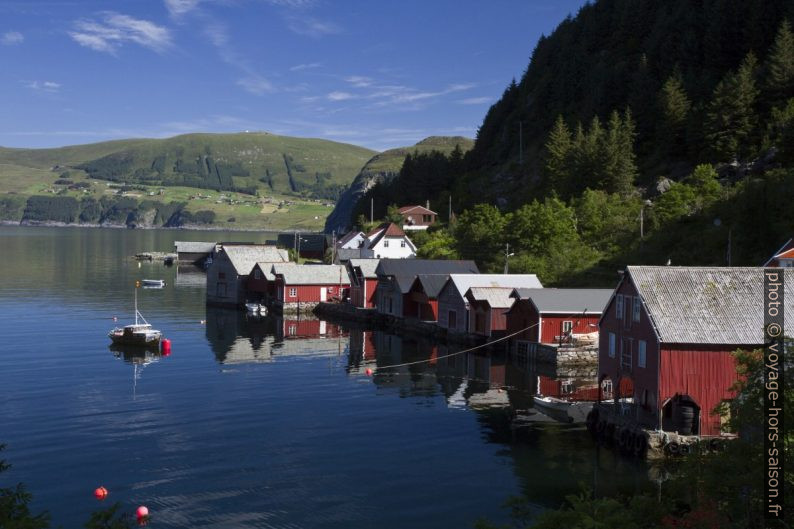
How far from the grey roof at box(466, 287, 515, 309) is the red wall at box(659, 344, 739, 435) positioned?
34.2 meters

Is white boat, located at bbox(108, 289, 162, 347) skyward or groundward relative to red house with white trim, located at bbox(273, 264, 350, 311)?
groundward

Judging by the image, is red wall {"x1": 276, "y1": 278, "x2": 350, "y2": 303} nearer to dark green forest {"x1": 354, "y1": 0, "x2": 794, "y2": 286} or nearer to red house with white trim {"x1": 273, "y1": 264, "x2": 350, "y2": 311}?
red house with white trim {"x1": 273, "y1": 264, "x2": 350, "y2": 311}

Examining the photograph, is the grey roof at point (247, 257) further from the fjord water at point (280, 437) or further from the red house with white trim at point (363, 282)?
the fjord water at point (280, 437)

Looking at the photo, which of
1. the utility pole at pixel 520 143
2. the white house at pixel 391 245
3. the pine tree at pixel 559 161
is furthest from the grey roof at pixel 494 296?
the utility pole at pixel 520 143

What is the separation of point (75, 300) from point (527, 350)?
66.1 metres

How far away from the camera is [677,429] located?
37.7 m

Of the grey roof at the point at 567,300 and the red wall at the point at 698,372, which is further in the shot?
the grey roof at the point at 567,300

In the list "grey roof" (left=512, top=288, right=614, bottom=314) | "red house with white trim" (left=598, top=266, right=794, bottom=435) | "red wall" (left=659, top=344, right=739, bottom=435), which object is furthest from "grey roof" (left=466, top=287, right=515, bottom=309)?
"red wall" (left=659, top=344, right=739, bottom=435)

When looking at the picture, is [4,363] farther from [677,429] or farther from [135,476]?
[677,429]

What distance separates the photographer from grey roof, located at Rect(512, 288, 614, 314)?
6656cm

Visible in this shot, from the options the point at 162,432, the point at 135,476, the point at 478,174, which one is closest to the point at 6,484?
the point at 135,476

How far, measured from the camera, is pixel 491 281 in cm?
7762

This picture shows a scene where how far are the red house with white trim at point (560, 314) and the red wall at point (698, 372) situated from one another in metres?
27.0

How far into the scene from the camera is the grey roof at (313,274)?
103 m
